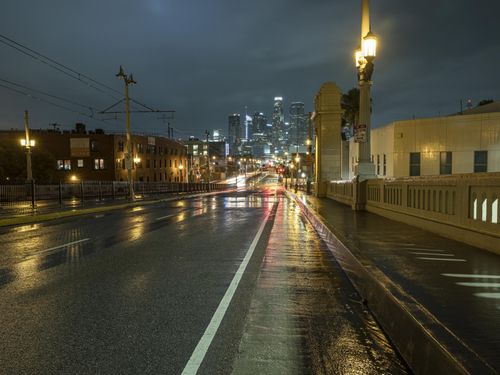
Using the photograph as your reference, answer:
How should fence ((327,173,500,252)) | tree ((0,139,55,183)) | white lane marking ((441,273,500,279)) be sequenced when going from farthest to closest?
tree ((0,139,55,183)), fence ((327,173,500,252)), white lane marking ((441,273,500,279))

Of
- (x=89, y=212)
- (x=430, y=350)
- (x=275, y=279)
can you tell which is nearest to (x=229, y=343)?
(x=430, y=350)

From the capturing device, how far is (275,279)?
295 inches

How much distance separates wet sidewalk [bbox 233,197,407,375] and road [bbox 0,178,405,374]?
0.19ft

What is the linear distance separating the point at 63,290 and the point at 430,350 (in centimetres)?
554

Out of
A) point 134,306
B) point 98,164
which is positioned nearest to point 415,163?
point 134,306

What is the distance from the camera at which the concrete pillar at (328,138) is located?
3459cm

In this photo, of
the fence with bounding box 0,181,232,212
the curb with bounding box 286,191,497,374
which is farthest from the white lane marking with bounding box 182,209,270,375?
the fence with bounding box 0,181,232,212

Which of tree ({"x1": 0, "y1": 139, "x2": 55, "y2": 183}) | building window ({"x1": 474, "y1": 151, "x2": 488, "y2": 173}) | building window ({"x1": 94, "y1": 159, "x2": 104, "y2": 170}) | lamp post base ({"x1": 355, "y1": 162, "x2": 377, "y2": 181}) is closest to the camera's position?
lamp post base ({"x1": 355, "y1": 162, "x2": 377, "y2": 181})

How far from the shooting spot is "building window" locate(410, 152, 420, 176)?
96.7 ft

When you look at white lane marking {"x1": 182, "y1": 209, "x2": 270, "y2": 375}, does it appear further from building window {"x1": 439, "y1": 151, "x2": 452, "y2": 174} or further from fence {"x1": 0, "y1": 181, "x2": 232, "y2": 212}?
building window {"x1": 439, "y1": 151, "x2": 452, "y2": 174}

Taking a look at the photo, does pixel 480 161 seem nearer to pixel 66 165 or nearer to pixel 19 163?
pixel 19 163

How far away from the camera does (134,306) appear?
19.1 feet

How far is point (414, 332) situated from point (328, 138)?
31.8 m

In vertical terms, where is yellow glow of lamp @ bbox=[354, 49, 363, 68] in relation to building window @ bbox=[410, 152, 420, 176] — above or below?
above
